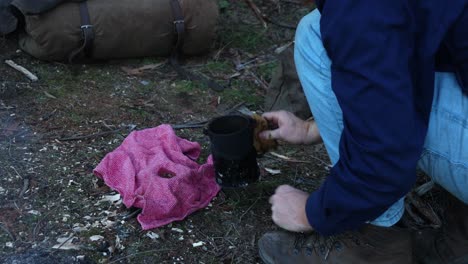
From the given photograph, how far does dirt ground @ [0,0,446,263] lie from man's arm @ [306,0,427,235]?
87cm

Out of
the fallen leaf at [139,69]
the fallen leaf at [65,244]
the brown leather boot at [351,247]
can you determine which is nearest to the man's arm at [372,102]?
the brown leather boot at [351,247]

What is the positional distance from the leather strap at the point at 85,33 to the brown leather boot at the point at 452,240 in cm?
244

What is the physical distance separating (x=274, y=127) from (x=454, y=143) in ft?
2.78

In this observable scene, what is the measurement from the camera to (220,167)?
288cm

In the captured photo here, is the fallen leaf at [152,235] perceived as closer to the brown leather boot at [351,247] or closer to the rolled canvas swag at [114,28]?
the brown leather boot at [351,247]

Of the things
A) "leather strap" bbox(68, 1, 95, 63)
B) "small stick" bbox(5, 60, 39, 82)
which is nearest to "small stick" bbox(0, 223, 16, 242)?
"small stick" bbox(5, 60, 39, 82)

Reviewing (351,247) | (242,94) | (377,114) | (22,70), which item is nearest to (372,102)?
(377,114)

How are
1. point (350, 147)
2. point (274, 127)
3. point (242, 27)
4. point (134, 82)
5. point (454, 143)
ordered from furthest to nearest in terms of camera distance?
point (242, 27), point (134, 82), point (274, 127), point (454, 143), point (350, 147)

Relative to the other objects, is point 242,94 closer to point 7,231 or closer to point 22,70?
point 22,70

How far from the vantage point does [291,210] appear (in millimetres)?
2404

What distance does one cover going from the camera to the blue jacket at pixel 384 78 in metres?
1.84

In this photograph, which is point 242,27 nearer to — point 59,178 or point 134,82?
point 134,82

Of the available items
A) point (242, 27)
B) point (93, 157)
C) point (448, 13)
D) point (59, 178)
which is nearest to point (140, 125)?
point (93, 157)

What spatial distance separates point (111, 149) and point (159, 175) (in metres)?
0.48
